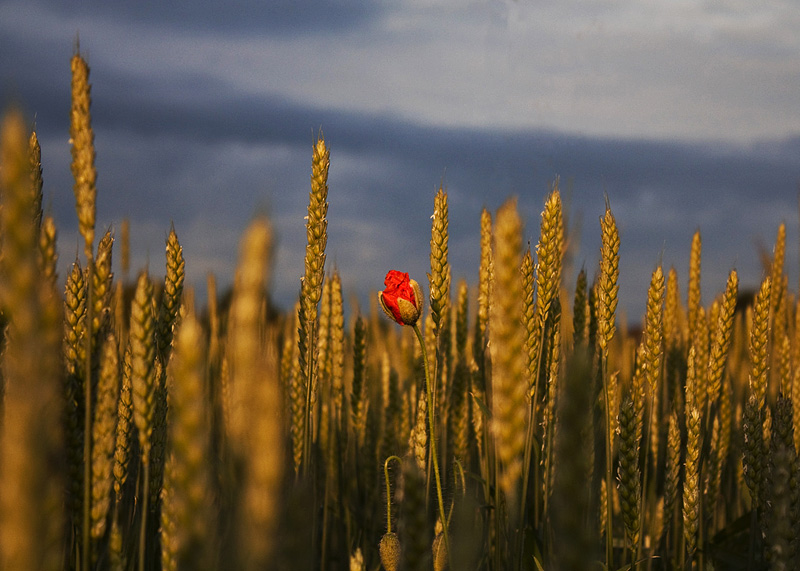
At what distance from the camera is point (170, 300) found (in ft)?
6.91

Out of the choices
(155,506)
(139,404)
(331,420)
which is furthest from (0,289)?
(331,420)

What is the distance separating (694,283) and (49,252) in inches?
136

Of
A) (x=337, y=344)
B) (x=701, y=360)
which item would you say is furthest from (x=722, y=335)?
(x=337, y=344)

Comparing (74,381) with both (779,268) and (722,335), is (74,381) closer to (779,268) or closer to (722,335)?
(722,335)

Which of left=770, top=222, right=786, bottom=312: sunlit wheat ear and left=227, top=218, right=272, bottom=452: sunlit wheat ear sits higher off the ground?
left=770, top=222, right=786, bottom=312: sunlit wheat ear

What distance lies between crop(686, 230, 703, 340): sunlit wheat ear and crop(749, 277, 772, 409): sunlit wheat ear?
0.89 metres

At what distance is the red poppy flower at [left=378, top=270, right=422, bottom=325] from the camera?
2543 millimetres

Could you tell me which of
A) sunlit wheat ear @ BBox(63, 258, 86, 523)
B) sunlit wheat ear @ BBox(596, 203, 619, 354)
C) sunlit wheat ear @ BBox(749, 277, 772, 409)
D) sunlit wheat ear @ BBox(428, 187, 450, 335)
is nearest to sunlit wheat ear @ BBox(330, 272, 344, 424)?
sunlit wheat ear @ BBox(428, 187, 450, 335)

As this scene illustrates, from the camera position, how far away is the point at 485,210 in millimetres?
3418

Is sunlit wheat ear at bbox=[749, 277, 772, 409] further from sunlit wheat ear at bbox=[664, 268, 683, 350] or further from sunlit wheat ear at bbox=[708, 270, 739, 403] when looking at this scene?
sunlit wheat ear at bbox=[664, 268, 683, 350]

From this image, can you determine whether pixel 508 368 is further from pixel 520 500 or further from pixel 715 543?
pixel 715 543

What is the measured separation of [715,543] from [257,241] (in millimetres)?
3385

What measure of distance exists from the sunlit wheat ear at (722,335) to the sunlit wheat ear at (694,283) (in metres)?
0.90

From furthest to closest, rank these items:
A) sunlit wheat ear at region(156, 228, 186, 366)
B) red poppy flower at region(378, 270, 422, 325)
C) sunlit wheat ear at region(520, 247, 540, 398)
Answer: red poppy flower at region(378, 270, 422, 325), sunlit wheat ear at region(520, 247, 540, 398), sunlit wheat ear at region(156, 228, 186, 366)
